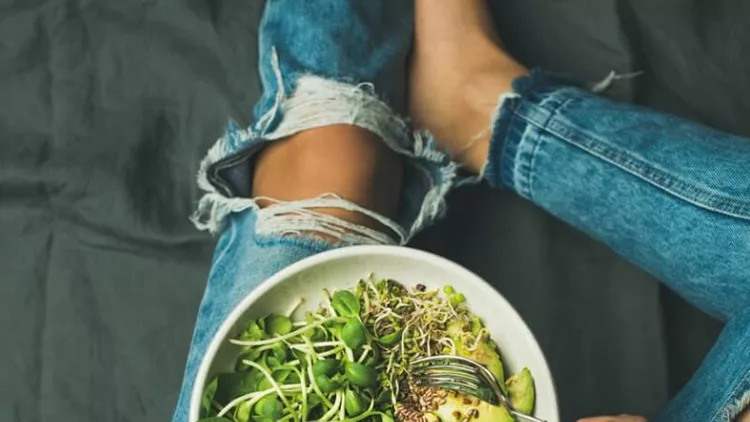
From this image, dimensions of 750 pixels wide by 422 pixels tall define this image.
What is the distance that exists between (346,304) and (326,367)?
0.04 m

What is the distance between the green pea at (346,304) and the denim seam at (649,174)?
27 centimetres

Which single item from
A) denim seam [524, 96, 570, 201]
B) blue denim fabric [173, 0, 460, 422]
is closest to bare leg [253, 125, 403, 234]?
blue denim fabric [173, 0, 460, 422]

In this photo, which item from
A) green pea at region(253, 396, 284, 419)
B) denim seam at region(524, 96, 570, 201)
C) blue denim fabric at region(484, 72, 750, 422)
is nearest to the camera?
green pea at region(253, 396, 284, 419)

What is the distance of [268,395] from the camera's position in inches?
18.2

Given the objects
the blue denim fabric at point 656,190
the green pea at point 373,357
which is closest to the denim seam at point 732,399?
the blue denim fabric at point 656,190

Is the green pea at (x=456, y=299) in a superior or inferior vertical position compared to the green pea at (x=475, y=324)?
superior

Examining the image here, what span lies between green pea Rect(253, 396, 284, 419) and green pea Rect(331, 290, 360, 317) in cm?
6

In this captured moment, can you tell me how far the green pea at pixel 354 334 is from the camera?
47 centimetres

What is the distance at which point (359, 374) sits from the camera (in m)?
0.46

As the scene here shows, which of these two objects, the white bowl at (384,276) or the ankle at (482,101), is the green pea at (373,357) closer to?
the white bowl at (384,276)

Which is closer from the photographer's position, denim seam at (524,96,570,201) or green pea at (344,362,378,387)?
green pea at (344,362,378,387)

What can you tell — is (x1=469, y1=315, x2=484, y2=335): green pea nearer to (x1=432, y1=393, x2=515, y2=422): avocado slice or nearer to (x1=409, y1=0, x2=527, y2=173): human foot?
(x1=432, y1=393, x2=515, y2=422): avocado slice

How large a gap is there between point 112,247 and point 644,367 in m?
0.47

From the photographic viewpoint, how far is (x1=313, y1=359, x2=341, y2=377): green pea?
459mm
